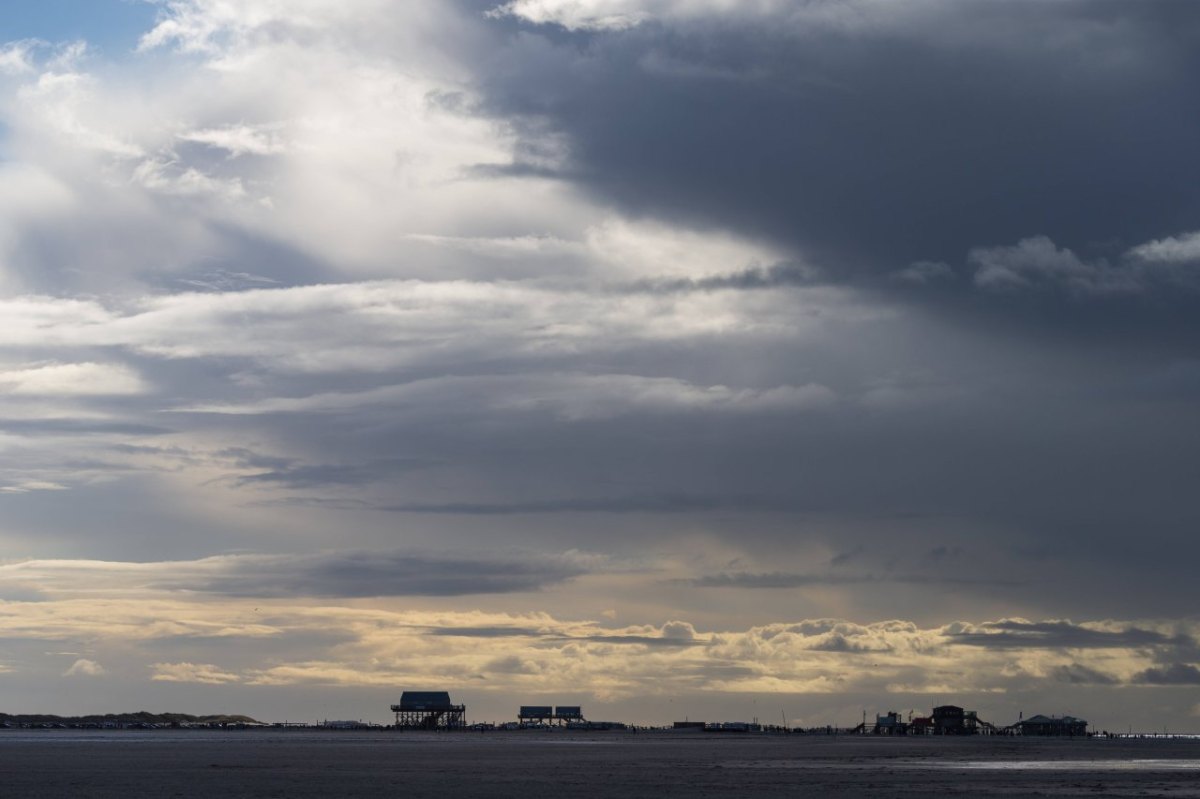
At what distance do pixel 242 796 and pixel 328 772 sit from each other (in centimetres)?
3608

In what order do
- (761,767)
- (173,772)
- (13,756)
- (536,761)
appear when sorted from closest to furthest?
(173,772) < (761,767) < (536,761) < (13,756)

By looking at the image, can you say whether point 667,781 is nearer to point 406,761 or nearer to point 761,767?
point 761,767

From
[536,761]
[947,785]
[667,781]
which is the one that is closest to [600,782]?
[667,781]

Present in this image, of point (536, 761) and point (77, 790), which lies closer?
point (77, 790)

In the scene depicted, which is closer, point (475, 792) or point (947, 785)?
point (475, 792)

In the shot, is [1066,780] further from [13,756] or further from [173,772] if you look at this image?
[13,756]

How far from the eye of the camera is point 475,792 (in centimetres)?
9262

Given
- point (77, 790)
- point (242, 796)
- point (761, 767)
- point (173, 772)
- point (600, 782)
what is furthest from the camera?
point (761, 767)

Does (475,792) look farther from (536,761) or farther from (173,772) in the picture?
(536,761)

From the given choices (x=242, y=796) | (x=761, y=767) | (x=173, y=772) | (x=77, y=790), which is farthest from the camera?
(x=761, y=767)

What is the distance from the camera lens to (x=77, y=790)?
3789 inches

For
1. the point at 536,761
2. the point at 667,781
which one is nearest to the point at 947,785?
the point at 667,781

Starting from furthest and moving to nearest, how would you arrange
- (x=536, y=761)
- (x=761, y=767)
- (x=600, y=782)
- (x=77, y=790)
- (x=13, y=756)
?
(x=13, y=756), (x=536, y=761), (x=761, y=767), (x=600, y=782), (x=77, y=790)

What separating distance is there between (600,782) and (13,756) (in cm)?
9440
